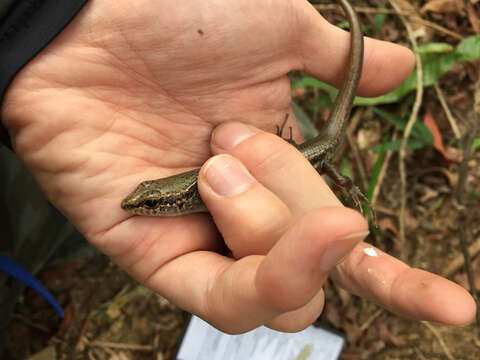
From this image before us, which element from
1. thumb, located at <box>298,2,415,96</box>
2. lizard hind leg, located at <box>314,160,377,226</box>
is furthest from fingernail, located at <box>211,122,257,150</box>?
lizard hind leg, located at <box>314,160,377,226</box>

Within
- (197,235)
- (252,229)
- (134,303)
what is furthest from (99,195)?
(134,303)

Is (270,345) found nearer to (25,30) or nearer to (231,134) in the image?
(231,134)

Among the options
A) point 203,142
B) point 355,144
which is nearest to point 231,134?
point 203,142

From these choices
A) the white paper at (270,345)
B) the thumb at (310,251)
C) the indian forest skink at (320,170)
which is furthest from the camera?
the white paper at (270,345)

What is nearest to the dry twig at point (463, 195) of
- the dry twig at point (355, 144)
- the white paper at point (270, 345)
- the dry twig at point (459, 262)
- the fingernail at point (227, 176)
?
the dry twig at point (459, 262)

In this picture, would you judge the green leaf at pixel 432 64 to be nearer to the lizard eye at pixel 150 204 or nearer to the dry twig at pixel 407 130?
the dry twig at pixel 407 130

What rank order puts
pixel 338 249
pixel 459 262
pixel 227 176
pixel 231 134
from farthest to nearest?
pixel 459 262, pixel 231 134, pixel 227 176, pixel 338 249
